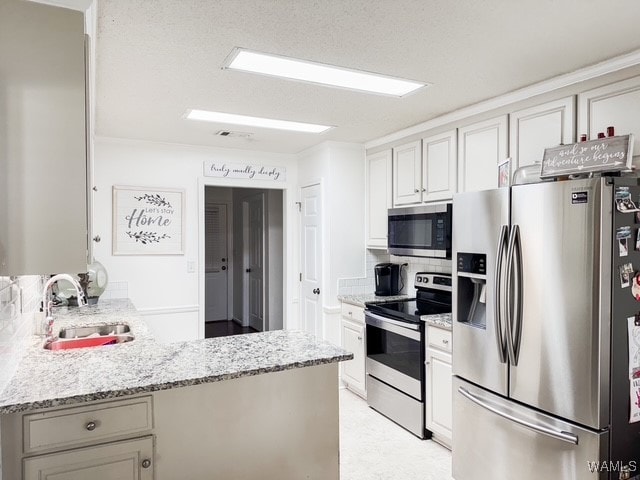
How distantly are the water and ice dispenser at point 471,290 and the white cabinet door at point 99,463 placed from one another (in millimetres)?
1774

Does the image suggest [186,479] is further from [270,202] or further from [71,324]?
[270,202]

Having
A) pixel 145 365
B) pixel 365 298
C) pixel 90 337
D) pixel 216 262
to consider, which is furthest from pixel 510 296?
pixel 216 262

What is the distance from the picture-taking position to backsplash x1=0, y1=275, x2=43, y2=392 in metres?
1.59

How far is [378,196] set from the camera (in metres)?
4.02

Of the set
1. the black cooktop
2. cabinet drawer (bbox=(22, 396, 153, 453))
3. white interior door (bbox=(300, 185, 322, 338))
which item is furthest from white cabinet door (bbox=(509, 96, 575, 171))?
cabinet drawer (bbox=(22, 396, 153, 453))

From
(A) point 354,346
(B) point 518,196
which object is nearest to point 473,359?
(B) point 518,196

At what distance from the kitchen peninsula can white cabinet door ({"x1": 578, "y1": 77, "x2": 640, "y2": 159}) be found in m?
1.74

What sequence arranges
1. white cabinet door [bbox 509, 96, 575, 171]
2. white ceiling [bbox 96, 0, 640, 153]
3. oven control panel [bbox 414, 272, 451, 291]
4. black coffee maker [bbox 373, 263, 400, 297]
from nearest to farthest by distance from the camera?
white ceiling [bbox 96, 0, 640, 153] < white cabinet door [bbox 509, 96, 575, 171] < oven control panel [bbox 414, 272, 451, 291] < black coffee maker [bbox 373, 263, 400, 297]

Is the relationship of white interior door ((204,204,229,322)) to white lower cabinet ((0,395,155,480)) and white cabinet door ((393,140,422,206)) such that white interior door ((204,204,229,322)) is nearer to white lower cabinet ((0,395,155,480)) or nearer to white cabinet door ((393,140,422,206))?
white cabinet door ((393,140,422,206))

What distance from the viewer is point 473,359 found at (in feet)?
7.99

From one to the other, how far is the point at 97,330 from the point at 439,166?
2643mm

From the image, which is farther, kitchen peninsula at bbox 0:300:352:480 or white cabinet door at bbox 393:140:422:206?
white cabinet door at bbox 393:140:422:206

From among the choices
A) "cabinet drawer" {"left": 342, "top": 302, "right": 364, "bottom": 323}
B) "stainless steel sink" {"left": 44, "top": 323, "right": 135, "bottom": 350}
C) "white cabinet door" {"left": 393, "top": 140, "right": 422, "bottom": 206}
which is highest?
"white cabinet door" {"left": 393, "top": 140, "right": 422, "bottom": 206}

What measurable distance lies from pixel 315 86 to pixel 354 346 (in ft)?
7.52
